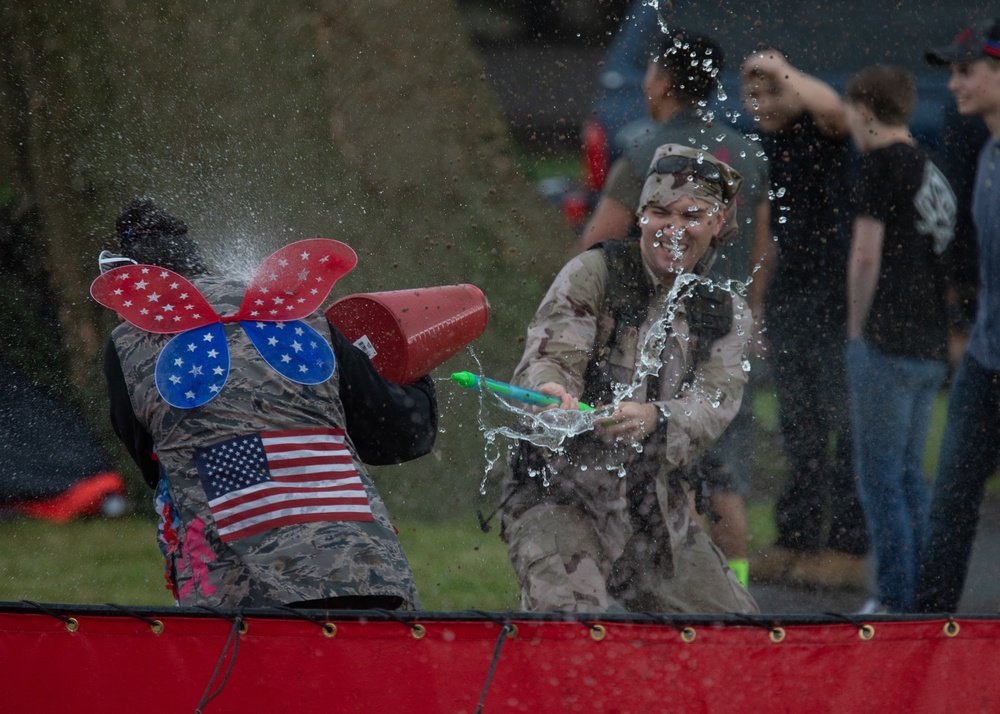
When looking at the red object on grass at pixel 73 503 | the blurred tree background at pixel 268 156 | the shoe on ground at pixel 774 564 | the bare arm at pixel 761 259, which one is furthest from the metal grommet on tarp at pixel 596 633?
the red object on grass at pixel 73 503

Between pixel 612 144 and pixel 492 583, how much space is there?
6.57 feet

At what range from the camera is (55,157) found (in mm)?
5926

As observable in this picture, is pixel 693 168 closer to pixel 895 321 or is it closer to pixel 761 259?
pixel 761 259

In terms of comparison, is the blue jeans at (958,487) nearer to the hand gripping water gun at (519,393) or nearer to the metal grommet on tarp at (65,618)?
the hand gripping water gun at (519,393)

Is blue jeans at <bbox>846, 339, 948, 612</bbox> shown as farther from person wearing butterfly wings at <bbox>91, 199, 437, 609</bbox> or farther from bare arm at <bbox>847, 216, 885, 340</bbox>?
person wearing butterfly wings at <bbox>91, 199, 437, 609</bbox>

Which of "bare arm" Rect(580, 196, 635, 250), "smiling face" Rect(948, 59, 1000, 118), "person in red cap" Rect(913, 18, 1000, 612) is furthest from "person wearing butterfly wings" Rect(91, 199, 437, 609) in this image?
"smiling face" Rect(948, 59, 1000, 118)

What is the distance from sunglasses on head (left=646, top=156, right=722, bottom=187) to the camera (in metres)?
3.58

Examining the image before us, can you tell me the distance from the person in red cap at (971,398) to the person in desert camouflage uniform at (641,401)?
3.66 feet

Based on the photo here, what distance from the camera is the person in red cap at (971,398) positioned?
4.25 meters

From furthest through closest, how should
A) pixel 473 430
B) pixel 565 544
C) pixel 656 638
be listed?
pixel 473 430 < pixel 565 544 < pixel 656 638

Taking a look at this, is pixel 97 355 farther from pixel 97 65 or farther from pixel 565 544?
pixel 565 544

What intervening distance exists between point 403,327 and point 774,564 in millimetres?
2382

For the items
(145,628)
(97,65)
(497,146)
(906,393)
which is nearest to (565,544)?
(145,628)

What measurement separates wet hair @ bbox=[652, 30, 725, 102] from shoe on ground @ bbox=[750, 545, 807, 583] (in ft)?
6.07
